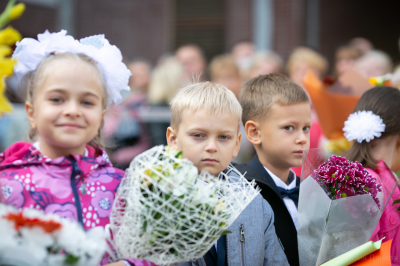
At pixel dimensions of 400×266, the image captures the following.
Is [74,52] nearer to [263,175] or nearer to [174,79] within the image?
[263,175]

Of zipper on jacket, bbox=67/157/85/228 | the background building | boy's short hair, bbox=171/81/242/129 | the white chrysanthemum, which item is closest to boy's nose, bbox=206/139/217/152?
boy's short hair, bbox=171/81/242/129

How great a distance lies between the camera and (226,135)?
2266 mm

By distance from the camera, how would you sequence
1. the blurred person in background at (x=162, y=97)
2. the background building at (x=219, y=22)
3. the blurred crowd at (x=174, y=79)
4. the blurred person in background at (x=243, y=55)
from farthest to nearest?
the background building at (x=219, y=22) → the blurred person in background at (x=243, y=55) → the blurred person in background at (x=162, y=97) → the blurred crowd at (x=174, y=79)

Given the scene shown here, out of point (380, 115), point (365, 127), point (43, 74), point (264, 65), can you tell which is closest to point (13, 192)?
point (43, 74)

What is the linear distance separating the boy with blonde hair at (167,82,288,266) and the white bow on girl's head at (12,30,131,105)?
354 mm

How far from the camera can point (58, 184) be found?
1.95m

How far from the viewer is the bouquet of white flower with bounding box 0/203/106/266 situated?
133 centimetres

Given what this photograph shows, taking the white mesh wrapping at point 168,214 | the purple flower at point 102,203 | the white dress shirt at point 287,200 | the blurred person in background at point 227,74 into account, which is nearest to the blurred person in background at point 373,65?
the blurred person in background at point 227,74

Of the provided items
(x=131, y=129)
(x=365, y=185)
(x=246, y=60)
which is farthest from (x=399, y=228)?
(x=246, y=60)

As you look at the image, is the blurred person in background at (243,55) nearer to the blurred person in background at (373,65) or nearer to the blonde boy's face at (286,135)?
the blurred person in background at (373,65)

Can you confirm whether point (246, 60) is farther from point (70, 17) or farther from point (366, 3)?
point (70, 17)

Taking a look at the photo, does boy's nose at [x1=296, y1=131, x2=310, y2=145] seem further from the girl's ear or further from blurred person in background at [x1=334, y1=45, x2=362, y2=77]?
blurred person in background at [x1=334, y1=45, x2=362, y2=77]

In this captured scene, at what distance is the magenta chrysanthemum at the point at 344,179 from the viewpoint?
6.87 feet

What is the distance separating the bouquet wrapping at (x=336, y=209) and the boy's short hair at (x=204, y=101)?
0.54 metres
